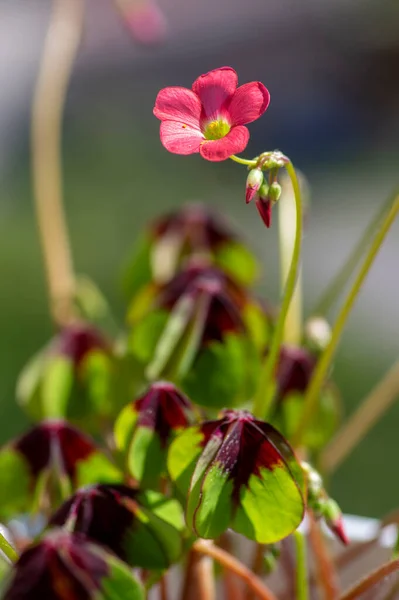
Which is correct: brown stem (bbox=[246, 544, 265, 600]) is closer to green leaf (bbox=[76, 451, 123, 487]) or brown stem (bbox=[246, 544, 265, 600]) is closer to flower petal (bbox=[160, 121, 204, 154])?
green leaf (bbox=[76, 451, 123, 487])

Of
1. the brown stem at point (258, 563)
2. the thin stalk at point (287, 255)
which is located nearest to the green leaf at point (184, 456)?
the brown stem at point (258, 563)

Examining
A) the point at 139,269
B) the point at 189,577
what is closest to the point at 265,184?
the point at 189,577

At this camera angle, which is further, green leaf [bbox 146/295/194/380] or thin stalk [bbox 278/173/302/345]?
thin stalk [bbox 278/173/302/345]

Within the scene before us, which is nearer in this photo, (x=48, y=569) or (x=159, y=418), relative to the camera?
(x=48, y=569)

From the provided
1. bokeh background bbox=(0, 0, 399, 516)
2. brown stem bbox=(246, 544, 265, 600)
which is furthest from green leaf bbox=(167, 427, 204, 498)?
bokeh background bbox=(0, 0, 399, 516)

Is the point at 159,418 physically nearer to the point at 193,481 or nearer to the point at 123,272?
the point at 193,481

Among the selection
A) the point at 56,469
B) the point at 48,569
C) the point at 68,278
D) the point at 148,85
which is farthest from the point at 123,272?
the point at 148,85
